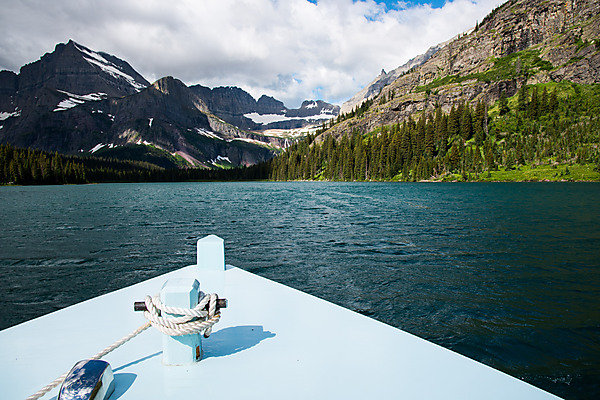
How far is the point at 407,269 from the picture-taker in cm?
1652

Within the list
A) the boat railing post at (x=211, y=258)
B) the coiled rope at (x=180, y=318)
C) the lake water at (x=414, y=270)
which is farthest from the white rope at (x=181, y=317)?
the lake water at (x=414, y=270)

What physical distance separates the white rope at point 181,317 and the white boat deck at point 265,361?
69cm

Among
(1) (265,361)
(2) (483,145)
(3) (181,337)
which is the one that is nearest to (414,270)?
(1) (265,361)

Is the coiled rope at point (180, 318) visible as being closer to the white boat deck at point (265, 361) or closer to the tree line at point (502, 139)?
the white boat deck at point (265, 361)

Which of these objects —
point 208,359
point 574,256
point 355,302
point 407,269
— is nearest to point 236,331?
point 208,359

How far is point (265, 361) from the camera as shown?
4.61 metres

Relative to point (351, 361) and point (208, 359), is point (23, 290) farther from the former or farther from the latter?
point (351, 361)

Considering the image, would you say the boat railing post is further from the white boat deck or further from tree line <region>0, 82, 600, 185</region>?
tree line <region>0, 82, 600, 185</region>

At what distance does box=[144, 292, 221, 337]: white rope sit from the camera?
395 cm

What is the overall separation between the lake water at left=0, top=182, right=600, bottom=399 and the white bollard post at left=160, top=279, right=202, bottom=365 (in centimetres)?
807

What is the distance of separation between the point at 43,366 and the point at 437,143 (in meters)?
211

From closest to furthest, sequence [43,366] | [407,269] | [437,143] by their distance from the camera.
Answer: [43,366]
[407,269]
[437,143]

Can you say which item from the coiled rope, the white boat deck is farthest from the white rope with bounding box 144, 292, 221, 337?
the white boat deck

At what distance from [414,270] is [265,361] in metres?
13.7
